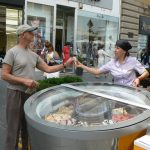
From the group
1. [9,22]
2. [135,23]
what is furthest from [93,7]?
[9,22]

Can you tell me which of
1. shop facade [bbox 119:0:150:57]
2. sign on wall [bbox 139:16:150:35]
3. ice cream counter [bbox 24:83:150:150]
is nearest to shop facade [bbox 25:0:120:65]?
shop facade [bbox 119:0:150:57]

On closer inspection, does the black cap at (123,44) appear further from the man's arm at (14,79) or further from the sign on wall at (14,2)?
the sign on wall at (14,2)

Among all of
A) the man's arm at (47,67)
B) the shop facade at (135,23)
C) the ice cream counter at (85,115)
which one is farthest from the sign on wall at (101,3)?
the ice cream counter at (85,115)

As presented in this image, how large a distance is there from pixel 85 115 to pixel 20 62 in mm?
1299

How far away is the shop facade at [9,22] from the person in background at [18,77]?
36.6ft

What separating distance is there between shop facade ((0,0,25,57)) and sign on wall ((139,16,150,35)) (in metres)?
11.4

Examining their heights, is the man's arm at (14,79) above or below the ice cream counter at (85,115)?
above

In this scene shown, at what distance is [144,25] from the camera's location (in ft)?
82.1

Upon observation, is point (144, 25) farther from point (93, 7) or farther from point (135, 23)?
point (93, 7)

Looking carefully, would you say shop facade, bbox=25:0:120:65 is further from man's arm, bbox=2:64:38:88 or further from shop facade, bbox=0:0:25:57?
man's arm, bbox=2:64:38:88

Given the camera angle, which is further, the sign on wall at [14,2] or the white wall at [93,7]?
the white wall at [93,7]

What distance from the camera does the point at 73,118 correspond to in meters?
3.10

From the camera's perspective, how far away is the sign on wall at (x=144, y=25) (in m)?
24.5

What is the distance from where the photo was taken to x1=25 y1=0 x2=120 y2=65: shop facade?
53.6 feet
